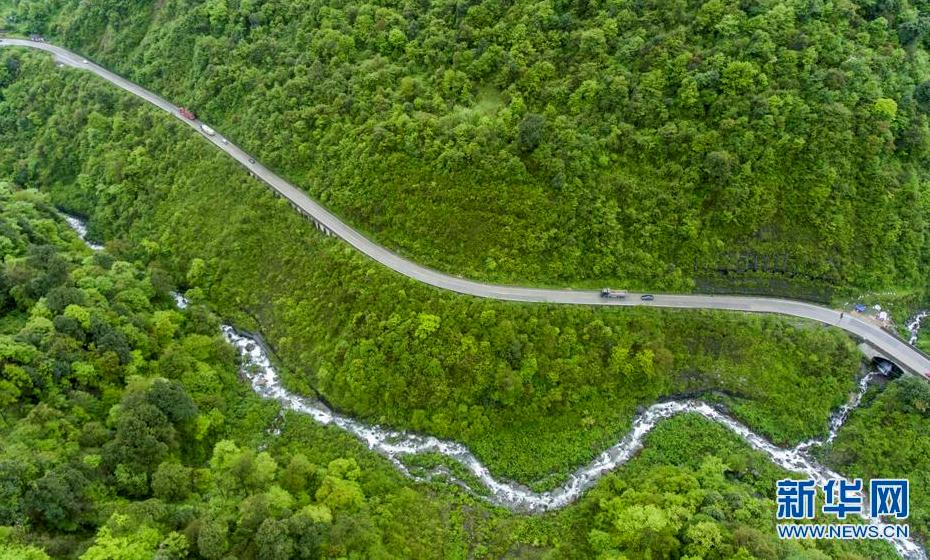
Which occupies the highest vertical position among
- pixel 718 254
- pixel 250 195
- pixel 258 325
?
pixel 250 195

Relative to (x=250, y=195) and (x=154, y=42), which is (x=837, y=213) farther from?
(x=154, y=42)

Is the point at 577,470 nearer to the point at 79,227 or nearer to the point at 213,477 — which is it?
the point at 213,477

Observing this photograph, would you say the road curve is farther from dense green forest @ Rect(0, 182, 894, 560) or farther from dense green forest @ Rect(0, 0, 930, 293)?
dense green forest @ Rect(0, 182, 894, 560)

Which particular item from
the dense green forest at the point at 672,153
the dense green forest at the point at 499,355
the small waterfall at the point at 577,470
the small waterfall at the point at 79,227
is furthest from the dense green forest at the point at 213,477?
the dense green forest at the point at 672,153

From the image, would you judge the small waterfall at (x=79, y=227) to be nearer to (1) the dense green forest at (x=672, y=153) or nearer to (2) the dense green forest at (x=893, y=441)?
(1) the dense green forest at (x=672, y=153)

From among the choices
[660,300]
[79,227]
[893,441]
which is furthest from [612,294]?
[79,227]

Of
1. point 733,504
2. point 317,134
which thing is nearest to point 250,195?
point 317,134
